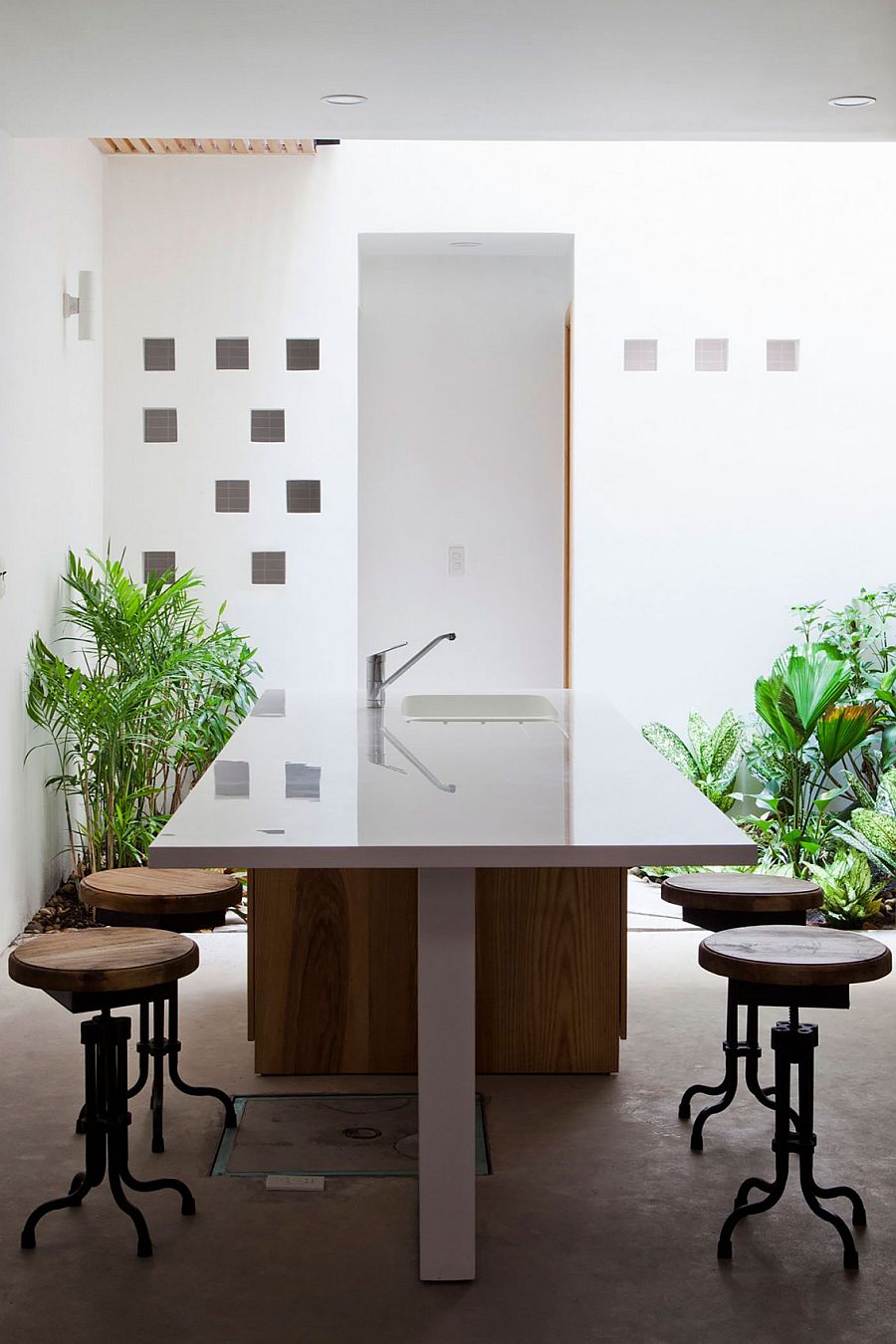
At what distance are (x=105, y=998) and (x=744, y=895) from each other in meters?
1.45

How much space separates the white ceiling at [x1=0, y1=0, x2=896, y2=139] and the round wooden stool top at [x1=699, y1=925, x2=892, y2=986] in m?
2.24

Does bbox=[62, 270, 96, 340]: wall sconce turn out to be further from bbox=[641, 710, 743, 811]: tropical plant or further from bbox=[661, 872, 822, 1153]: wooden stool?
bbox=[661, 872, 822, 1153]: wooden stool

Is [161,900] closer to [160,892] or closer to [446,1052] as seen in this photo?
[160,892]

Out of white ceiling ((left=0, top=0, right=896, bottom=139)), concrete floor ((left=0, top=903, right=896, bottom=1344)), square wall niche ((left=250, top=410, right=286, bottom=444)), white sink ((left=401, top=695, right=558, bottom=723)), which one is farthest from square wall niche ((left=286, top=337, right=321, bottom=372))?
concrete floor ((left=0, top=903, right=896, bottom=1344))

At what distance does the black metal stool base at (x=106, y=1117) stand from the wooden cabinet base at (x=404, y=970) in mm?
896

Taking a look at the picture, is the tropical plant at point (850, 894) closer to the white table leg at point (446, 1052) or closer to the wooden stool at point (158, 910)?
the wooden stool at point (158, 910)

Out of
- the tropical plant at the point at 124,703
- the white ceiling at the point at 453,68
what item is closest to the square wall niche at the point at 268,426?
the tropical plant at the point at 124,703

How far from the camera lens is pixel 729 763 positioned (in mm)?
6273

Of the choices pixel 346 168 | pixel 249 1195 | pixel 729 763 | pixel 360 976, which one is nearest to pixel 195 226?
pixel 346 168

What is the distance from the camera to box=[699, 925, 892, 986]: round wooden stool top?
2.59 m

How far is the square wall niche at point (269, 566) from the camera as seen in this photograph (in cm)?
638

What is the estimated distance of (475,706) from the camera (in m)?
4.63

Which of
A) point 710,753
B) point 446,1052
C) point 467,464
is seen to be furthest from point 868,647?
point 446,1052

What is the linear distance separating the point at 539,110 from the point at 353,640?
2730 millimetres
